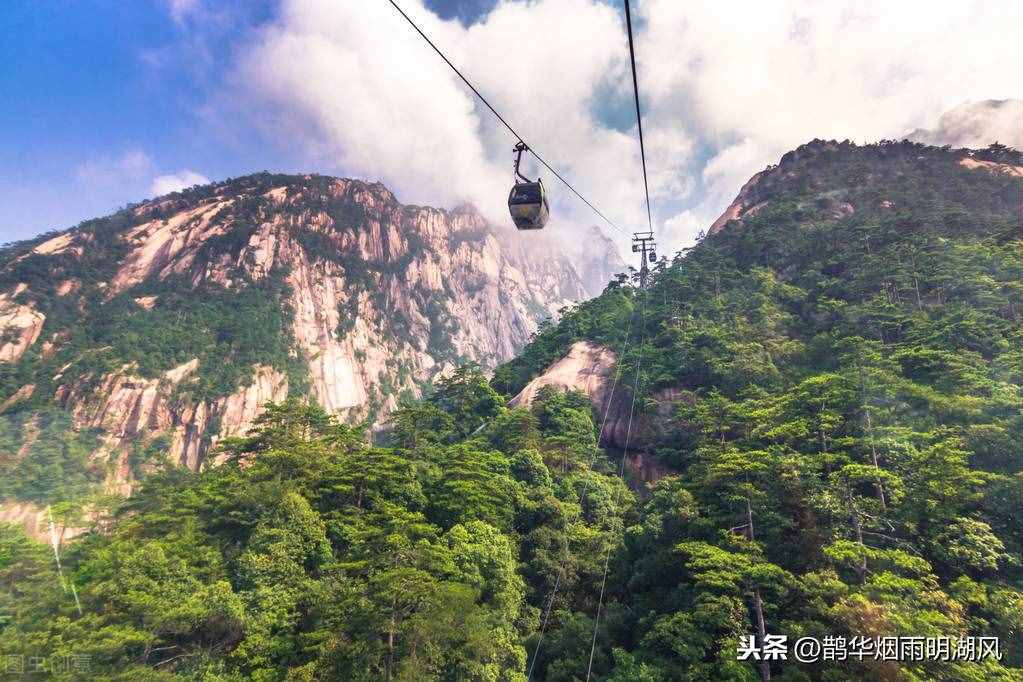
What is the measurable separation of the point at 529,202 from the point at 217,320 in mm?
85880

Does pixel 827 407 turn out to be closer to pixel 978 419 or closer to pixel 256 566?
pixel 978 419

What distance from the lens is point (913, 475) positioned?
51.1ft

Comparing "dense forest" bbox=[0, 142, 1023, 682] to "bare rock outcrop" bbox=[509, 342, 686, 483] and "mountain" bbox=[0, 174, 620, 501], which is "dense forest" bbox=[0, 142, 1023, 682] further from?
"mountain" bbox=[0, 174, 620, 501]

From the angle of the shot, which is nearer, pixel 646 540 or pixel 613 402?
pixel 646 540

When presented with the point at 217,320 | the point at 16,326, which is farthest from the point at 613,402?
the point at 16,326

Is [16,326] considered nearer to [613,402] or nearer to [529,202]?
[613,402]

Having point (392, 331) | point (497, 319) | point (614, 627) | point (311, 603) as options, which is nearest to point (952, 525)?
point (614, 627)

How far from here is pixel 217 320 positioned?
3216 inches

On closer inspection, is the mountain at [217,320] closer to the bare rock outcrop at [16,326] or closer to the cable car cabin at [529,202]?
the bare rock outcrop at [16,326]

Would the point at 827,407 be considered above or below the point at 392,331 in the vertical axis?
below

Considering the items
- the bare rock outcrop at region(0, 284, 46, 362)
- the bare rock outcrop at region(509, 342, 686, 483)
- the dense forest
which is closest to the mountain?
the bare rock outcrop at region(0, 284, 46, 362)

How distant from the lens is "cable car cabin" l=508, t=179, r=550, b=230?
1246 cm

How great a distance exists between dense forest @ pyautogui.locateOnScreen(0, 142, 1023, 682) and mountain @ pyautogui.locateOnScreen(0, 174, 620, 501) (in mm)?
38872

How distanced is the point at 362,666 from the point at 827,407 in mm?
20702
